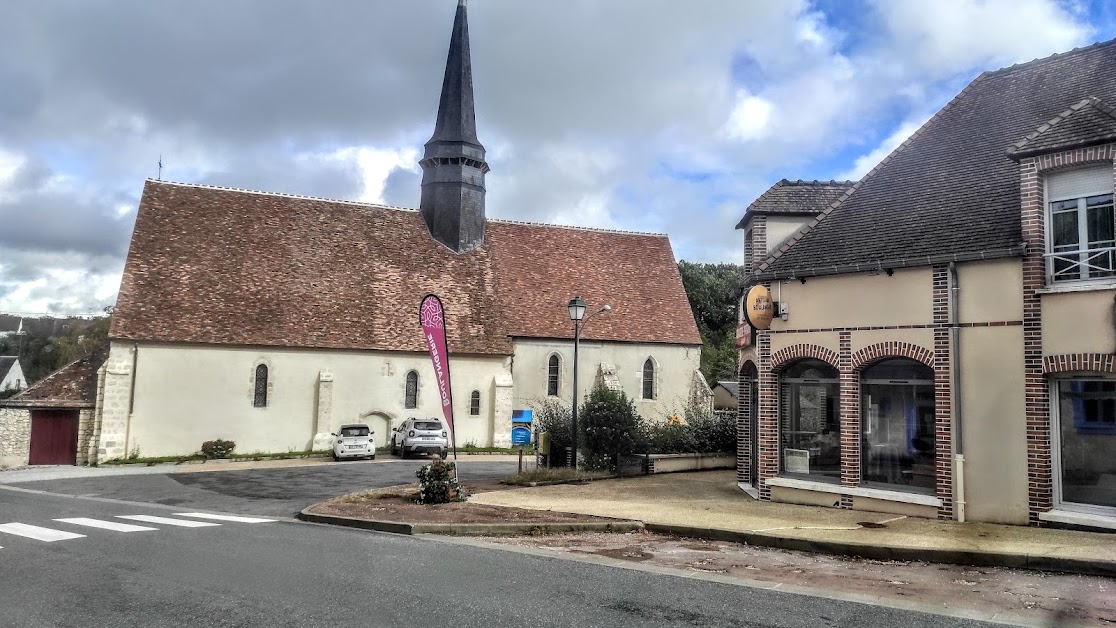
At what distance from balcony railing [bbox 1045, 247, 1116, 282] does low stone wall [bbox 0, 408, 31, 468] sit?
29.7 m

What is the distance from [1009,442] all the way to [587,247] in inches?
1069

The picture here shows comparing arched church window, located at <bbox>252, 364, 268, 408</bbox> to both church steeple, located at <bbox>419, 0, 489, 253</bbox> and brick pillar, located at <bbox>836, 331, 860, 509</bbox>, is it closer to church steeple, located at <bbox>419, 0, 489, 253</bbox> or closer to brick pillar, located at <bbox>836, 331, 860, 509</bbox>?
church steeple, located at <bbox>419, 0, 489, 253</bbox>

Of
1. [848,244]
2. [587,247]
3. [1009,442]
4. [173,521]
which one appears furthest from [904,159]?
[587,247]

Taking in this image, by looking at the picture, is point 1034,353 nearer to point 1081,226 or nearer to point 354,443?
point 1081,226

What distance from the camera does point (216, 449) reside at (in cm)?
2662

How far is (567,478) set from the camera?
1702 cm

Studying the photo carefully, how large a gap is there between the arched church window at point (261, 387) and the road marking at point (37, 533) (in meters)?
16.1

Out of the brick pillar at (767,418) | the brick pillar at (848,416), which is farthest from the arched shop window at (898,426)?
the brick pillar at (767,418)

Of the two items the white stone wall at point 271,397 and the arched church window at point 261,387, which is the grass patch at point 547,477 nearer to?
the white stone wall at point 271,397

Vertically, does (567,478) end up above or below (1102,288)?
below

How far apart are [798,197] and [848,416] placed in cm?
511

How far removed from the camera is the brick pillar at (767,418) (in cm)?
1379

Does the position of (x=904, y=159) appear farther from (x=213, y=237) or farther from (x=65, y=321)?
(x=65, y=321)

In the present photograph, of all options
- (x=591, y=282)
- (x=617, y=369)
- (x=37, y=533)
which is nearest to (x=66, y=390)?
(x=37, y=533)
